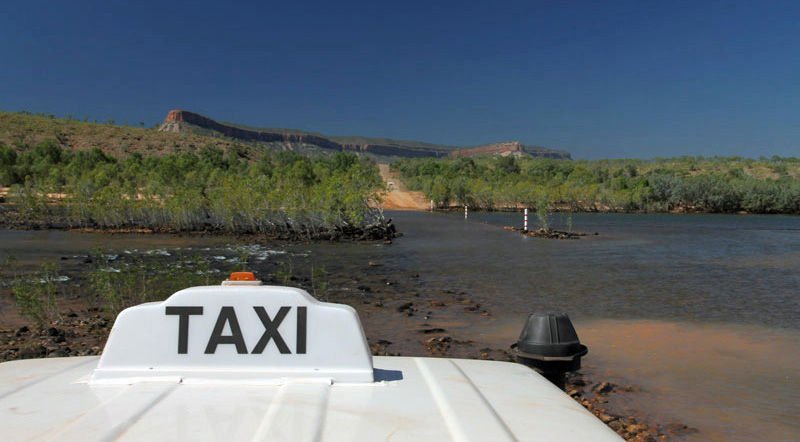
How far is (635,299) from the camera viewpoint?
A: 52.6 feet

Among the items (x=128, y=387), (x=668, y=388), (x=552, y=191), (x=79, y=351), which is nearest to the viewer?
(x=128, y=387)

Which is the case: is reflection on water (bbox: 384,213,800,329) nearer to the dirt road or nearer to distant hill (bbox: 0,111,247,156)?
the dirt road

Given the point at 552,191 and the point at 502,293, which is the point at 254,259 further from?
the point at 552,191

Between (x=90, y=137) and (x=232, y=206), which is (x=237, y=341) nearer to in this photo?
(x=232, y=206)

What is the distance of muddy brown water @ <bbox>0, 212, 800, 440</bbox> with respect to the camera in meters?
8.16

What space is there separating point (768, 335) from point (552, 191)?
82.8 meters

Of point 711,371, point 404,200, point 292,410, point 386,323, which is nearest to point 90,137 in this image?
point 404,200

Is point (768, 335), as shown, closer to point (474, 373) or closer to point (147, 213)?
point (474, 373)

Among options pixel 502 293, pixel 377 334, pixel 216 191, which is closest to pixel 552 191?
pixel 216 191

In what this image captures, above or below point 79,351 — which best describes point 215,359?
above

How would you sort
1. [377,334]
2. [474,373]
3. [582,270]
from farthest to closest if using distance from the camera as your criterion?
[582,270], [377,334], [474,373]

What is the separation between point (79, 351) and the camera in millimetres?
9570

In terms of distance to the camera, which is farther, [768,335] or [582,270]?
[582,270]

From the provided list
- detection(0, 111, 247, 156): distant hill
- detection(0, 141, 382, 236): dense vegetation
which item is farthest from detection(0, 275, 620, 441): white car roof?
detection(0, 111, 247, 156): distant hill
